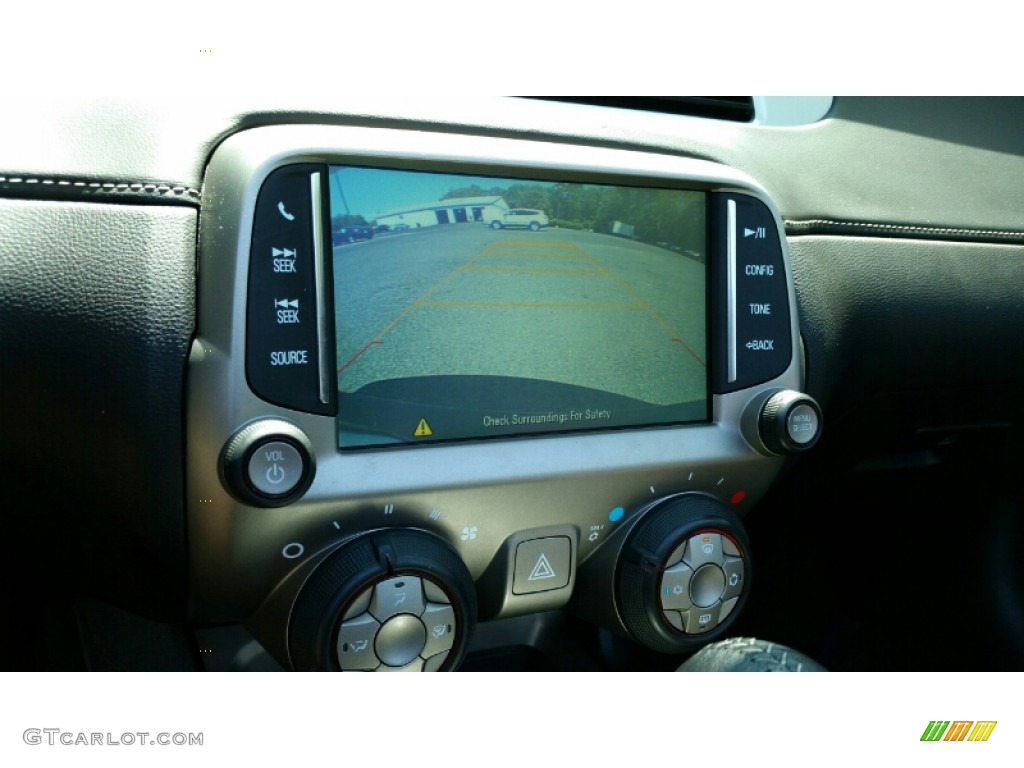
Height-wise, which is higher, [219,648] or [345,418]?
[345,418]

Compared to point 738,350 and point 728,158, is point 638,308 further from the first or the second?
point 728,158

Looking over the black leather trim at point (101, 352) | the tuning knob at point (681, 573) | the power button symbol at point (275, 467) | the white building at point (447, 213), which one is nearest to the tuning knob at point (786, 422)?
the tuning knob at point (681, 573)

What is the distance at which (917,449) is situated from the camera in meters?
1.73

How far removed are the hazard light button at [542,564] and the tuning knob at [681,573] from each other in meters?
0.08

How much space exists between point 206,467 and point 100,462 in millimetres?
126

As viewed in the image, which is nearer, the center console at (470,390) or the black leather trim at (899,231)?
the center console at (470,390)

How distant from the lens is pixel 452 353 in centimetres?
114

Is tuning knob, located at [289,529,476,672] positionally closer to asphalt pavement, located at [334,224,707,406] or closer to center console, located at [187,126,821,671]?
center console, located at [187,126,821,671]

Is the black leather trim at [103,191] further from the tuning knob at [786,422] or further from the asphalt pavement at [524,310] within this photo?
the tuning knob at [786,422]

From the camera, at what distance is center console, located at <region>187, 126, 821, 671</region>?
1.03 m

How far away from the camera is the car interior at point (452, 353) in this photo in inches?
40.1
